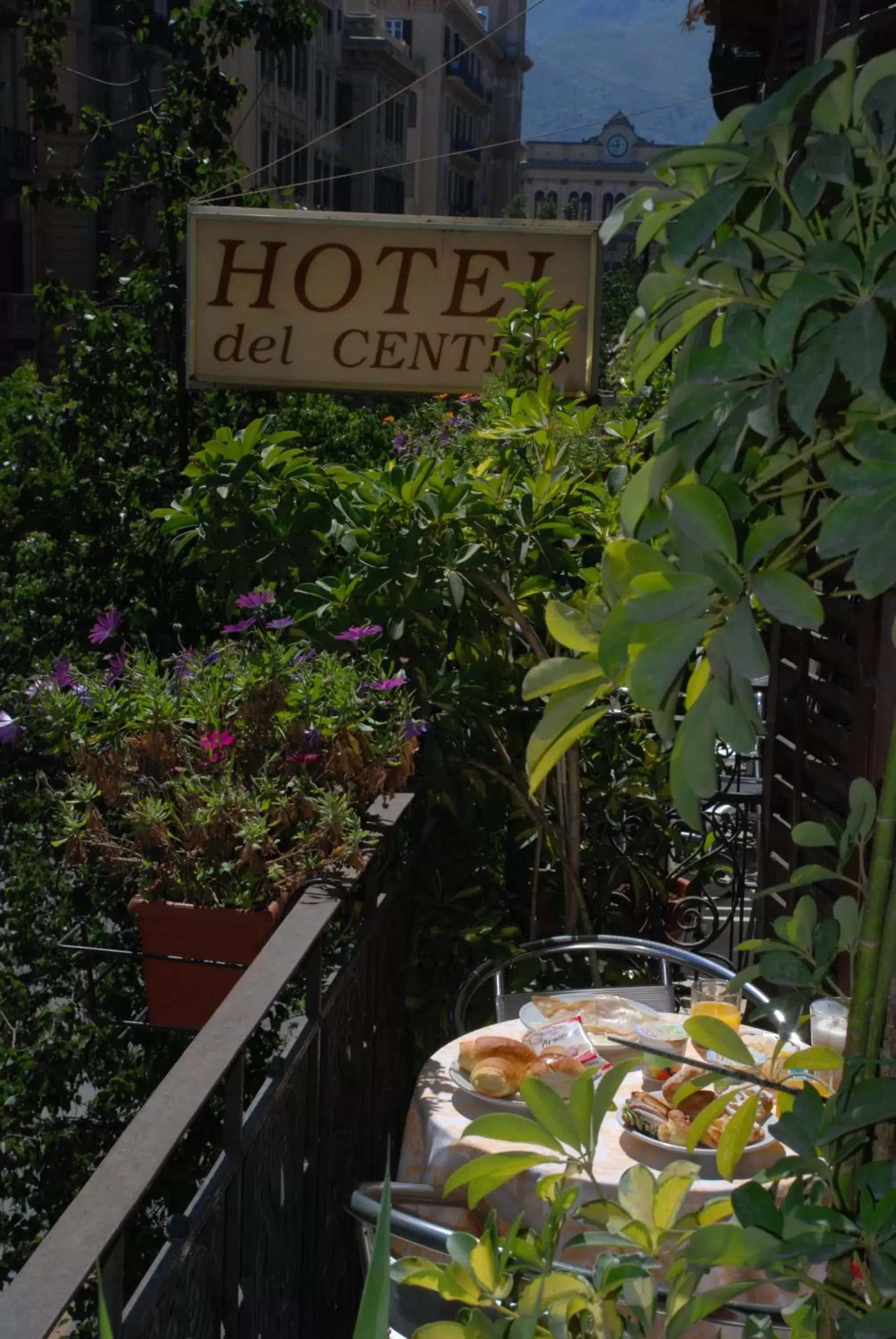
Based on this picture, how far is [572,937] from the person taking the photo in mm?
3398

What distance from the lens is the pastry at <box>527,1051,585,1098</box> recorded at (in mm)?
2629

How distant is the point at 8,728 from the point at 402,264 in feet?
5.26

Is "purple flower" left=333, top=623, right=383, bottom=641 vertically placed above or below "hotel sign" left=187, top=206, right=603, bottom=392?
below

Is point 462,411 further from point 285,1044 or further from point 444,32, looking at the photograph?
point 444,32

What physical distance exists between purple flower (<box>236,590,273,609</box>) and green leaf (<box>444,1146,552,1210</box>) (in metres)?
2.19

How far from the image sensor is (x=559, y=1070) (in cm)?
267

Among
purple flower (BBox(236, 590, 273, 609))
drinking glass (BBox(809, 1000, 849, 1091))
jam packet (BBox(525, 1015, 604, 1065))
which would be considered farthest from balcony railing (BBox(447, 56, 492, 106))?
drinking glass (BBox(809, 1000, 849, 1091))

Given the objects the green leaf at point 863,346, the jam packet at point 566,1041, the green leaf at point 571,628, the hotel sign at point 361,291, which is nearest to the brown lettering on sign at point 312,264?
the hotel sign at point 361,291

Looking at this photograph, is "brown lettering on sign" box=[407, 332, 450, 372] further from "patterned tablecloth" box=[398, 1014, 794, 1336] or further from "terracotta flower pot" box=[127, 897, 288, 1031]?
"patterned tablecloth" box=[398, 1014, 794, 1336]

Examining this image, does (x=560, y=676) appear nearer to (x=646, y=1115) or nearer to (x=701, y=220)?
(x=701, y=220)

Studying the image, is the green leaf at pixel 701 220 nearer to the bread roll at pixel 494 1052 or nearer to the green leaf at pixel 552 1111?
the green leaf at pixel 552 1111

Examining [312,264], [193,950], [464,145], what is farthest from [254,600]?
[464,145]

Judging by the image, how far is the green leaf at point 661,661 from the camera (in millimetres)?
783

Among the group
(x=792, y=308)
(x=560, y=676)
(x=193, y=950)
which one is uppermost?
(x=792, y=308)
